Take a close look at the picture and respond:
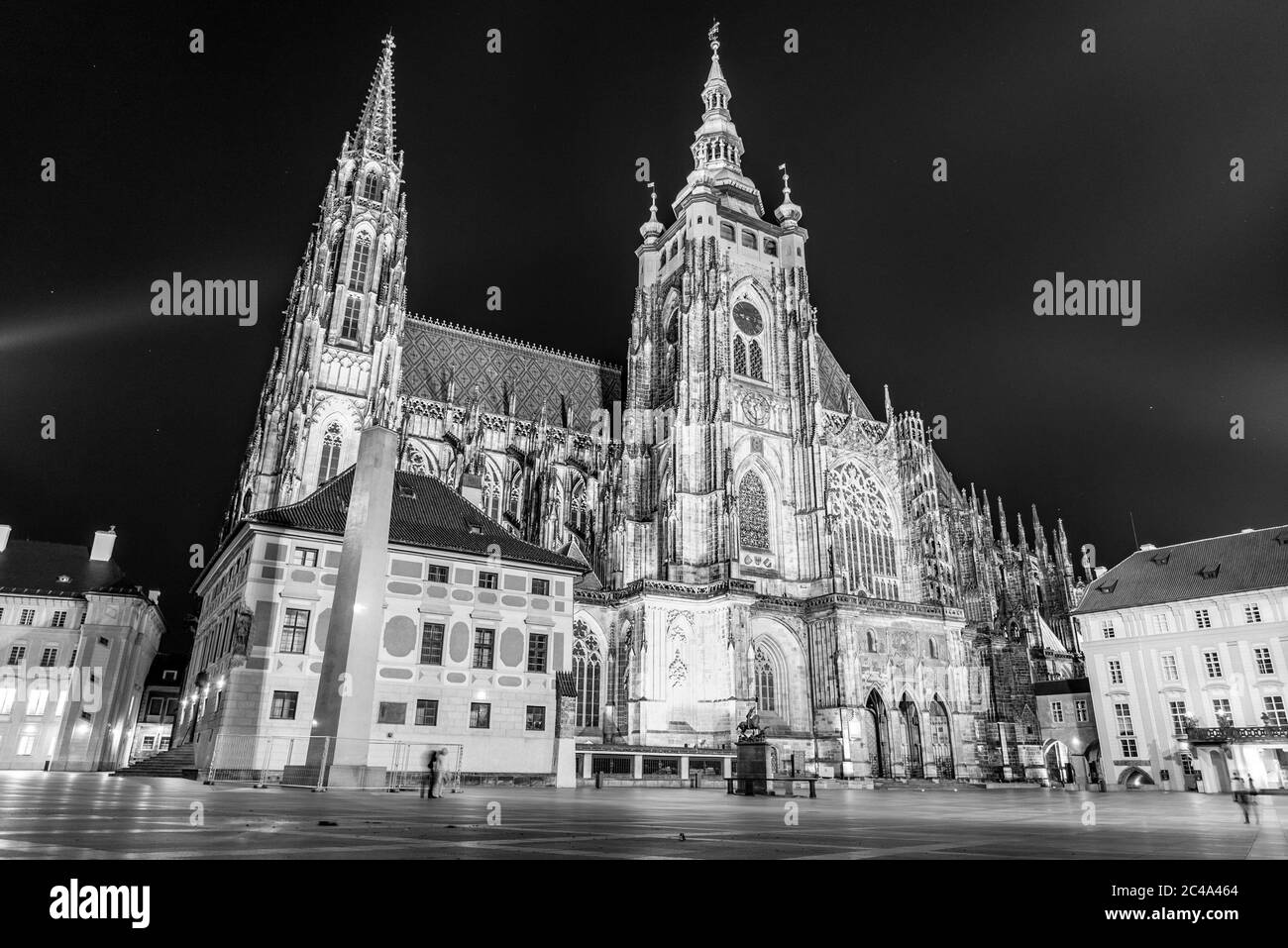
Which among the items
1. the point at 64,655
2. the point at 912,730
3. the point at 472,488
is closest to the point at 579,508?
the point at 472,488

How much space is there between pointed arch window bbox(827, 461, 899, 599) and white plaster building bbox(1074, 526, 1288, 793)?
11113 mm

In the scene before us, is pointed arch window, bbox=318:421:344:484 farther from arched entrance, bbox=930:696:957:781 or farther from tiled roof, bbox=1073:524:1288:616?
tiled roof, bbox=1073:524:1288:616

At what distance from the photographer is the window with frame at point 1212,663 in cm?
3853

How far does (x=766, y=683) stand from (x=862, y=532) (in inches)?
505

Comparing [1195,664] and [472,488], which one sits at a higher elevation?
[472,488]

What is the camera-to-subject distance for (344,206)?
156ft

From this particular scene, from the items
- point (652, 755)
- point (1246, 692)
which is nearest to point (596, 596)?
point (652, 755)

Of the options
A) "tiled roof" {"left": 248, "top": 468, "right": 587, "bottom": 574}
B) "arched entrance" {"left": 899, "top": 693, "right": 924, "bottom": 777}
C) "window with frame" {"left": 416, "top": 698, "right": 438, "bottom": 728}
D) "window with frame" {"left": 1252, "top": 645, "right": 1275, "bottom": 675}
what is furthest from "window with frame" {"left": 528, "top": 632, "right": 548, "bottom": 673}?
"window with frame" {"left": 1252, "top": 645, "right": 1275, "bottom": 675}

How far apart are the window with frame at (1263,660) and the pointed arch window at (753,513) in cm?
2397

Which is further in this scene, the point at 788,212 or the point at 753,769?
the point at 788,212

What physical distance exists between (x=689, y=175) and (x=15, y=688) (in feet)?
170

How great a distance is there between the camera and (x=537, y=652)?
29.5 m

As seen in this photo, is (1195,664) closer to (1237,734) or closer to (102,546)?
(1237,734)
